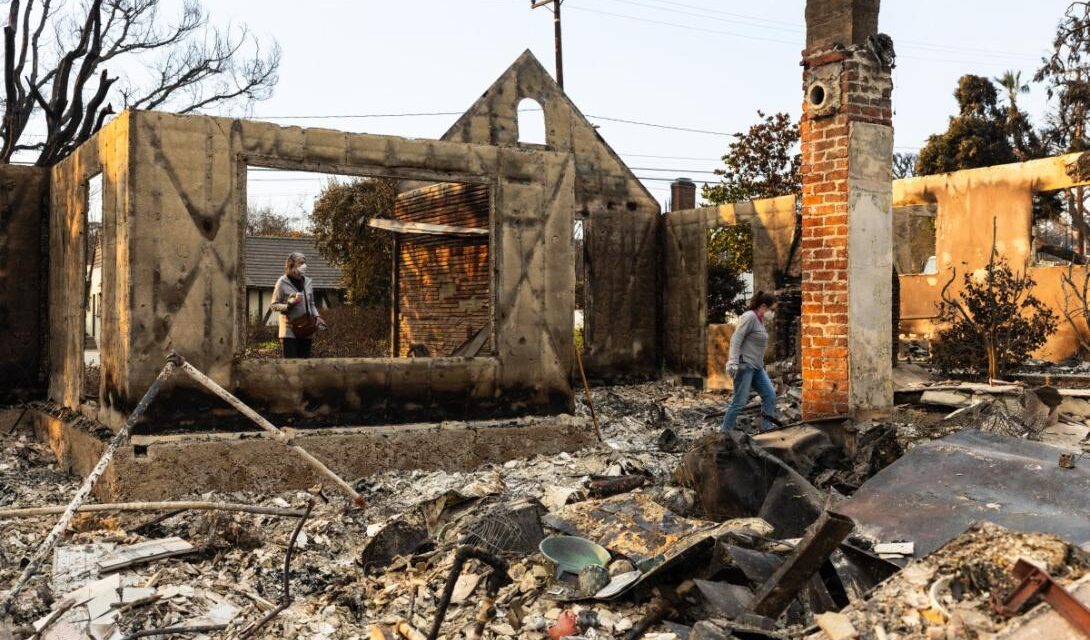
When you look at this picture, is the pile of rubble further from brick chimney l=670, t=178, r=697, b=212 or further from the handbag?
brick chimney l=670, t=178, r=697, b=212

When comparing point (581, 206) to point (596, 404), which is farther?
point (581, 206)

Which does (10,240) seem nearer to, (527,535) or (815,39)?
(527,535)

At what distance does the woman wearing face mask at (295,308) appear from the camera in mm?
9117

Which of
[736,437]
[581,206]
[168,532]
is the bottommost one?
[168,532]

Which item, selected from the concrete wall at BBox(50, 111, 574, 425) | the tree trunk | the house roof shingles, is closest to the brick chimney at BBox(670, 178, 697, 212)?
the tree trunk

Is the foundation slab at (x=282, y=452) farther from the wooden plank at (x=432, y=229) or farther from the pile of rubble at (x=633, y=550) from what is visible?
the wooden plank at (x=432, y=229)

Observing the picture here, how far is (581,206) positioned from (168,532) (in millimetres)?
11652

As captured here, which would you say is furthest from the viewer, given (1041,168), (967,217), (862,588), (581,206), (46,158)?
(46,158)

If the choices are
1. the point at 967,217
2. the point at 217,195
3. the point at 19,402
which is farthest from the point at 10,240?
the point at 967,217

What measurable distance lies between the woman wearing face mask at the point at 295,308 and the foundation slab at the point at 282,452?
1767 mm

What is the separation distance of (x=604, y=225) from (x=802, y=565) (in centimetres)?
1352

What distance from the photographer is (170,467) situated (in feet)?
23.5

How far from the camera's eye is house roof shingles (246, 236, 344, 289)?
33.9 metres

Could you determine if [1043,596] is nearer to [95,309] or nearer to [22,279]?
[22,279]
